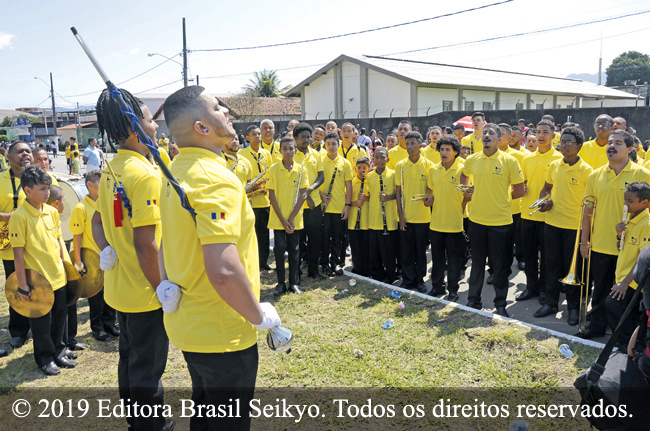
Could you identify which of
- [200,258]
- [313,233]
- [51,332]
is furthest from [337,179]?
[200,258]

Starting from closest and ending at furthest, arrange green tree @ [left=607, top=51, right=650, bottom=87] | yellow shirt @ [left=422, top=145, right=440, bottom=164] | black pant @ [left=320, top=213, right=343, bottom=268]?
black pant @ [left=320, top=213, right=343, bottom=268], yellow shirt @ [left=422, top=145, right=440, bottom=164], green tree @ [left=607, top=51, right=650, bottom=87]

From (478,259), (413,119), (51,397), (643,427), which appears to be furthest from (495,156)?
(413,119)

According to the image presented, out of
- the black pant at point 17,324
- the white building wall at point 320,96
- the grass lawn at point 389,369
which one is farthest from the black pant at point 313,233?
the white building wall at point 320,96

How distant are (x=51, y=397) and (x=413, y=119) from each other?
21.8 metres

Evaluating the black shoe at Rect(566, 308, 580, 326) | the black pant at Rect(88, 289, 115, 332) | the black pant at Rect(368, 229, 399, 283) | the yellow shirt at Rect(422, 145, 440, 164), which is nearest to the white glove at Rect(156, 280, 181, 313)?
the black pant at Rect(88, 289, 115, 332)

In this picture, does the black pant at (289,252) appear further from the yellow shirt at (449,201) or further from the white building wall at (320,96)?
the white building wall at (320,96)

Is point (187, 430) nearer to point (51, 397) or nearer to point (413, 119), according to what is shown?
point (51, 397)

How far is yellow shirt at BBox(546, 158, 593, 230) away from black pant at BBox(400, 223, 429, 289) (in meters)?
1.85

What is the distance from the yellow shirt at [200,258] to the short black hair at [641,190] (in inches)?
170

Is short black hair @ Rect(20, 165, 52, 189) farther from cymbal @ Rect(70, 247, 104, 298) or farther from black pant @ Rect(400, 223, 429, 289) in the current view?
black pant @ Rect(400, 223, 429, 289)

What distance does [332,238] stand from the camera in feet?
27.0

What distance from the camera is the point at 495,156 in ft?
20.0

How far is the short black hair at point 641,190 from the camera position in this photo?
191 inches

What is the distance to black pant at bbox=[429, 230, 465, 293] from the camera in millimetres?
6742
